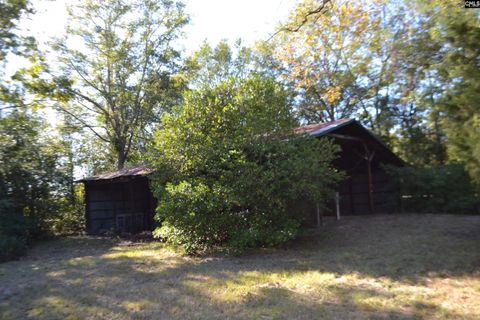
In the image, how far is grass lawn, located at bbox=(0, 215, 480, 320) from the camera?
5133 millimetres

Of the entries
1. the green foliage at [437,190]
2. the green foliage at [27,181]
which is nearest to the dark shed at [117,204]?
the green foliage at [27,181]

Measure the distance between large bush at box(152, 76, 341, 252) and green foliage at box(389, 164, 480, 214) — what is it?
640 centimetres

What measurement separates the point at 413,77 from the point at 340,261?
167 inches

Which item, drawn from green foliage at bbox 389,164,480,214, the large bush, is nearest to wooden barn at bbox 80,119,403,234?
green foliage at bbox 389,164,480,214

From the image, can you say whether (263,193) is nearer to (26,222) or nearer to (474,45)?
(474,45)

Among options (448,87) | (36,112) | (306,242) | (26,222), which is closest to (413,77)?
(448,87)

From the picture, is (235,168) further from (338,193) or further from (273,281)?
(338,193)

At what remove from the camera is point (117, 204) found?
56.2 feet

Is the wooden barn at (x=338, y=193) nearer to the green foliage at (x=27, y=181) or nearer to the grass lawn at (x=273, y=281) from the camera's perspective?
the green foliage at (x=27, y=181)

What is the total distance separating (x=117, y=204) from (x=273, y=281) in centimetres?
1232

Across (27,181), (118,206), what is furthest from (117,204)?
(27,181)

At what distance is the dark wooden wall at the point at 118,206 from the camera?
1596cm

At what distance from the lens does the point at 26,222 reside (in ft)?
39.9

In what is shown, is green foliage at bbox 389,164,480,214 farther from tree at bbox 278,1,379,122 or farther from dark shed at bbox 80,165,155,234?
dark shed at bbox 80,165,155,234
